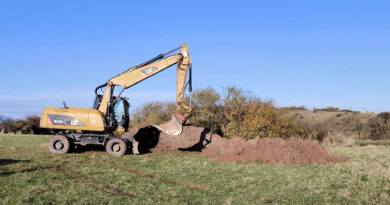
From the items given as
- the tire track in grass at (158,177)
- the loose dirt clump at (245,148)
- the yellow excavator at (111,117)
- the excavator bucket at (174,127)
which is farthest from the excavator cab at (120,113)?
the tire track in grass at (158,177)

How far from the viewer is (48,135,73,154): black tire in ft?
48.0

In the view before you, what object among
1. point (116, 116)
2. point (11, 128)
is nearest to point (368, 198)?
point (116, 116)

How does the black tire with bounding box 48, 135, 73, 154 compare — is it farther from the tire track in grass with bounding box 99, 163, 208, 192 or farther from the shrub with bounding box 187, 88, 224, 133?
the shrub with bounding box 187, 88, 224, 133

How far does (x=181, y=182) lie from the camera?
30.1 feet

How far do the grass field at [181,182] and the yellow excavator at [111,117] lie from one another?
1.74 meters

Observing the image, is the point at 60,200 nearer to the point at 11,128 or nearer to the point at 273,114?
the point at 273,114

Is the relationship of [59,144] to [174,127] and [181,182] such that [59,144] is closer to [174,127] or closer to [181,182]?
[174,127]

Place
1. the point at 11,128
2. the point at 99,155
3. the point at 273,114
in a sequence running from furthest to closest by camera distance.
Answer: the point at 11,128, the point at 273,114, the point at 99,155

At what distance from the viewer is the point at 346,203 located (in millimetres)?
7379

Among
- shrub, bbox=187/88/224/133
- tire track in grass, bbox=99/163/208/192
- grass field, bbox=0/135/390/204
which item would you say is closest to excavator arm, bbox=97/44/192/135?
grass field, bbox=0/135/390/204

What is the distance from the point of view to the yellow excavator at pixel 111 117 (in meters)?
14.8

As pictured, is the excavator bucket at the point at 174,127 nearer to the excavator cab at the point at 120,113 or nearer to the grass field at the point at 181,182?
the excavator cab at the point at 120,113

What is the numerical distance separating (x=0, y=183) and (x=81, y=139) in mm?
6614

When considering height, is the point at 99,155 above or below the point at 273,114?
below
